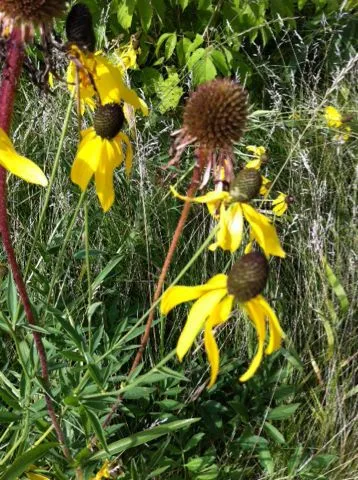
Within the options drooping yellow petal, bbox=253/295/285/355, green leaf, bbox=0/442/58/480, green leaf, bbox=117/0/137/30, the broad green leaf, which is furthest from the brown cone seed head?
green leaf, bbox=117/0/137/30

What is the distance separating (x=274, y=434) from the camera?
1480 millimetres

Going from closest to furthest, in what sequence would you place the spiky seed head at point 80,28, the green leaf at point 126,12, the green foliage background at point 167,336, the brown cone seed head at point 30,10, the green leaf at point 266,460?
the brown cone seed head at point 30,10 < the spiky seed head at point 80,28 < the green foliage background at point 167,336 < the green leaf at point 266,460 < the green leaf at point 126,12

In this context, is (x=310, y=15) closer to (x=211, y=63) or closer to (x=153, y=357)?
(x=211, y=63)

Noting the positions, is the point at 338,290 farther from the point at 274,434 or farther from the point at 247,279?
the point at 247,279

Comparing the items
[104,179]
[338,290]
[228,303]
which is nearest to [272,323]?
[228,303]

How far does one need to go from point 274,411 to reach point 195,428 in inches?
8.1

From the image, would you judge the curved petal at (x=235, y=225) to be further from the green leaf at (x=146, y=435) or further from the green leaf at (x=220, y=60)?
the green leaf at (x=220, y=60)

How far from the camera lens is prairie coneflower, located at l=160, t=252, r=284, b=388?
90cm

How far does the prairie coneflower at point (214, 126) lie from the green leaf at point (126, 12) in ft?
3.85

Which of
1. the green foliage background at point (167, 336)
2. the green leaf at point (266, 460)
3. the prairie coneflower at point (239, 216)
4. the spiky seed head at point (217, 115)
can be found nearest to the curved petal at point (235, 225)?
the prairie coneflower at point (239, 216)

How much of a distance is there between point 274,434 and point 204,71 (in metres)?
1.24

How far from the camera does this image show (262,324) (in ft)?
2.93

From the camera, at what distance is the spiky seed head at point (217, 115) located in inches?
38.6

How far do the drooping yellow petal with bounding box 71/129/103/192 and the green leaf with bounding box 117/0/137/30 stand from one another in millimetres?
1081
